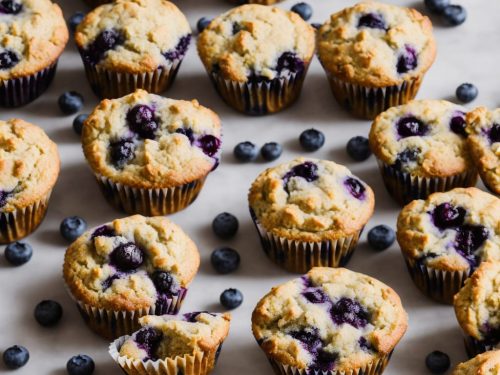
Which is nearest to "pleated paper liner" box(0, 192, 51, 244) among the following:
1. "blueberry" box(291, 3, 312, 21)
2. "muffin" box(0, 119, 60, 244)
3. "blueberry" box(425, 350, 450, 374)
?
"muffin" box(0, 119, 60, 244)

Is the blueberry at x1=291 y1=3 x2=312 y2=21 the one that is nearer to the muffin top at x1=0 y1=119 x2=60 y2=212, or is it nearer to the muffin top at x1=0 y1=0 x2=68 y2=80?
the muffin top at x1=0 y1=0 x2=68 y2=80

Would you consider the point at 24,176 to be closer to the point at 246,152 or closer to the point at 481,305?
the point at 246,152

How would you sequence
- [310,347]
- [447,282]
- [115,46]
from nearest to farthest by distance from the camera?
[310,347] < [447,282] < [115,46]

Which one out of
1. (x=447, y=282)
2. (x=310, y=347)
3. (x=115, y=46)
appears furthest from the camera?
(x=115, y=46)

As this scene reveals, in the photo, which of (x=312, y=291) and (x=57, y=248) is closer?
(x=312, y=291)

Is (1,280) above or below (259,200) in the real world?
below

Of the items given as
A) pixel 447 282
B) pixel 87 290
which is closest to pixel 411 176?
pixel 447 282

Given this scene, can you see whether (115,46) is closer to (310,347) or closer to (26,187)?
(26,187)

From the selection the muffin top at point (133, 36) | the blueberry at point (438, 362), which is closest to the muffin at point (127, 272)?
the muffin top at point (133, 36)
